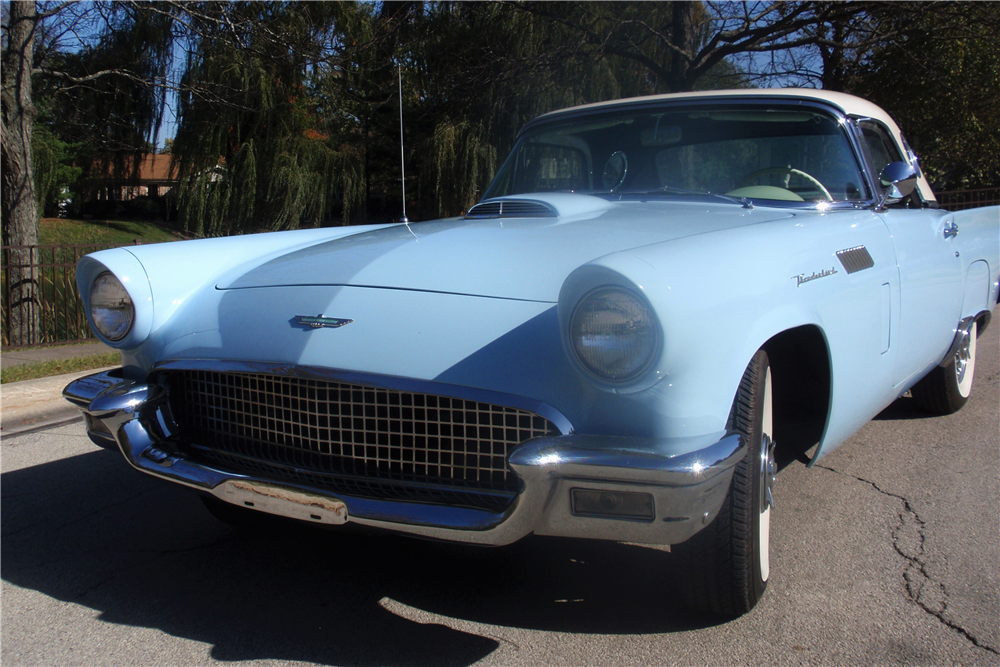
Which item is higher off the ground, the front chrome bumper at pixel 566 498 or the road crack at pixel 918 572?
the front chrome bumper at pixel 566 498

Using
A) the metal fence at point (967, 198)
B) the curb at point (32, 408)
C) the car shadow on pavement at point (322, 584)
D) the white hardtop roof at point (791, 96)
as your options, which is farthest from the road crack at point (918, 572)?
the metal fence at point (967, 198)

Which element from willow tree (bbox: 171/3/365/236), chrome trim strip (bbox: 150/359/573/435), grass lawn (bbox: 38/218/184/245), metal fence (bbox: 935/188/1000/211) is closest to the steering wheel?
chrome trim strip (bbox: 150/359/573/435)

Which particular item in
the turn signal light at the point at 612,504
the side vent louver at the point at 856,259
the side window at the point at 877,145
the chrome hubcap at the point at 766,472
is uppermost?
the side window at the point at 877,145

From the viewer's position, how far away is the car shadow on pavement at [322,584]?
2086 mm

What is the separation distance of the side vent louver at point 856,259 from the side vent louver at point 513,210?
92cm

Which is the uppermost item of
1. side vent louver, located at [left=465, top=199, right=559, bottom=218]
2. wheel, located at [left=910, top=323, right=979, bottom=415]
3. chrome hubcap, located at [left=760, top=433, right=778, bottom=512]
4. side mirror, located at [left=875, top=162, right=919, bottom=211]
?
side mirror, located at [left=875, top=162, right=919, bottom=211]

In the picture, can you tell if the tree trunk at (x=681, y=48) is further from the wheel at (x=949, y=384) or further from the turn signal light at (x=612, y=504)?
the turn signal light at (x=612, y=504)

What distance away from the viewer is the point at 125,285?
2.48 metres

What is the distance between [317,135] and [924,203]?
15.6 m

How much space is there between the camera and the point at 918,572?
2.41 m

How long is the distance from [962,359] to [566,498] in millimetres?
3265

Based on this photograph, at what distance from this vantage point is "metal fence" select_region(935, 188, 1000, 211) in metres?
14.9

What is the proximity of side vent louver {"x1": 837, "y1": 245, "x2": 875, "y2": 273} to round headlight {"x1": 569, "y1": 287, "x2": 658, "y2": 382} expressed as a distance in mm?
998

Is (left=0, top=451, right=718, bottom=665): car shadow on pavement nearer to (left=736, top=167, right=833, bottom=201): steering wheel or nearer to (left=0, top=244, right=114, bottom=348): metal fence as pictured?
(left=736, top=167, right=833, bottom=201): steering wheel
